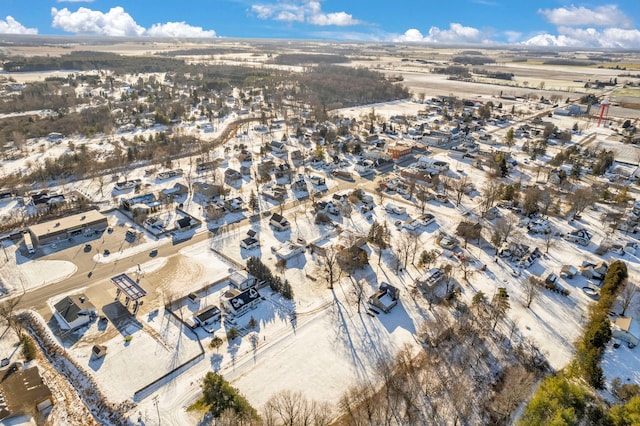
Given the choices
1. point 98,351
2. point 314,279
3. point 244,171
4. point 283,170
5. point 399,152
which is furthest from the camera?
point 399,152

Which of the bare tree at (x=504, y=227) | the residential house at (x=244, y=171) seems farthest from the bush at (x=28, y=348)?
the bare tree at (x=504, y=227)

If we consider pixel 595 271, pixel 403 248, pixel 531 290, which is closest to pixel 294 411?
pixel 403 248

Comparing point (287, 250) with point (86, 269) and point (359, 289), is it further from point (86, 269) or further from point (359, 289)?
point (86, 269)

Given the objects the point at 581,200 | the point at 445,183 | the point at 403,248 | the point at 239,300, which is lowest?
the point at 239,300

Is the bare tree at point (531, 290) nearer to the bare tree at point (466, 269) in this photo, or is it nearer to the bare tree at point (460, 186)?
the bare tree at point (466, 269)

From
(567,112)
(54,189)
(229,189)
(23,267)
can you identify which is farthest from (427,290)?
(567,112)
